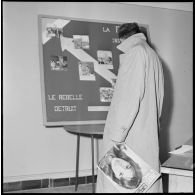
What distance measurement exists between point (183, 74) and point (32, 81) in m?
1.62

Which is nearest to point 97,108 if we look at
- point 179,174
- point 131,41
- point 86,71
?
point 86,71

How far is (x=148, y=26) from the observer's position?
3.05 metres

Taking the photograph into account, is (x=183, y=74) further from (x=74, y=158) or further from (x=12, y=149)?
(x=12, y=149)

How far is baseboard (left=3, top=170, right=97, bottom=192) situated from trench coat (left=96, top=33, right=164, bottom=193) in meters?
1.25

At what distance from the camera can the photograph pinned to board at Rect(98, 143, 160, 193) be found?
1550 mm

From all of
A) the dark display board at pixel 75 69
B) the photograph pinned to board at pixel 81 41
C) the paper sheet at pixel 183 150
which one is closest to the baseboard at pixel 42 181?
the dark display board at pixel 75 69

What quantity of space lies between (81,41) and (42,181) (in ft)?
4.37

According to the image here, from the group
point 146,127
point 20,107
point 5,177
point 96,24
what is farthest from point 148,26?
point 5,177

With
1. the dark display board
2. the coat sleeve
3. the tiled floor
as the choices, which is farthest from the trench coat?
the tiled floor

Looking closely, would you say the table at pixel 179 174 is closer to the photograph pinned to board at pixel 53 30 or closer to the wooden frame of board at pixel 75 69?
the wooden frame of board at pixel 75 69

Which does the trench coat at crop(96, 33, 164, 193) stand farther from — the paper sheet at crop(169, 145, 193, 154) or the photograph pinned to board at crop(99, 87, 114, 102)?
the photograph pinned to board at crop(99, 87, 114, 102)

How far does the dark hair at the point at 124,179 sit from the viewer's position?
156cm

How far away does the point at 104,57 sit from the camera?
2791 millimetres

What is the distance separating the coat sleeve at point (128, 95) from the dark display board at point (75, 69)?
1.05m
